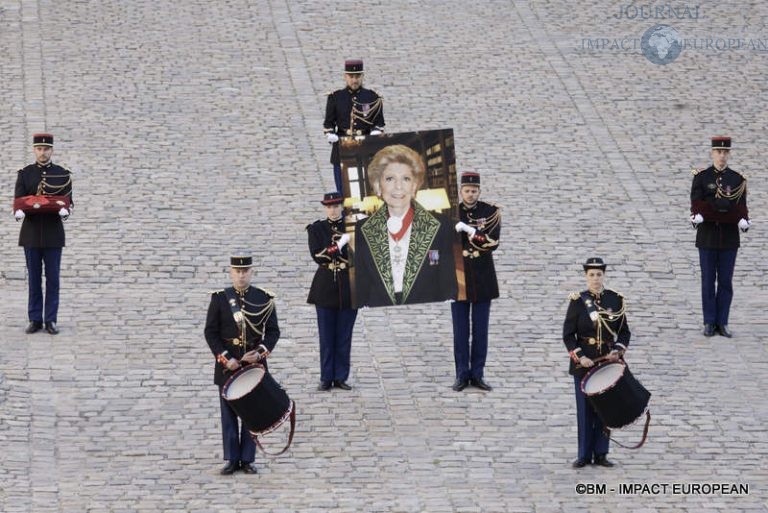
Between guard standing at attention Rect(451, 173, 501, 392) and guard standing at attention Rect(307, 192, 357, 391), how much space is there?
1.01 m

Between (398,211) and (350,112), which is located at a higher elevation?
(350,112)

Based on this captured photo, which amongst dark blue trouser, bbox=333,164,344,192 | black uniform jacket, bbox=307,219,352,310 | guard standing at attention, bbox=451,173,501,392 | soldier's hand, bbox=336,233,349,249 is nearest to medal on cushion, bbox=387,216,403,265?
soldier's hand, bbox=336,233,349,249

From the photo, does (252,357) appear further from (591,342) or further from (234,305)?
(591,342)

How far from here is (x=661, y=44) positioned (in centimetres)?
2689

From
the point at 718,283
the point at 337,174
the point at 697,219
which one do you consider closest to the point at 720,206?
the point at 697,219

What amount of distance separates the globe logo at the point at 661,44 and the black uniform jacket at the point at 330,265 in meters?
11.6

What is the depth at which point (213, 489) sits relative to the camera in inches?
545

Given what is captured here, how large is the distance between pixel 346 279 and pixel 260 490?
8.94 ft

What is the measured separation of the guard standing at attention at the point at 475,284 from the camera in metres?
15.9

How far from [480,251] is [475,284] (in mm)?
304

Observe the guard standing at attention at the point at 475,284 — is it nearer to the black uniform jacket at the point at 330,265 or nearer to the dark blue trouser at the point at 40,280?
the black uniform jacket at the point at 330,265

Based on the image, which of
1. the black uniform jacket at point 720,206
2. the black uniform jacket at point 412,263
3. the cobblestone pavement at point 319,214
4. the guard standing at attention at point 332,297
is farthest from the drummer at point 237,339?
the black uniform jacket at point 720,206

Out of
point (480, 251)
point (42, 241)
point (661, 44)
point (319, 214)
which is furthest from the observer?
point (661, 44)

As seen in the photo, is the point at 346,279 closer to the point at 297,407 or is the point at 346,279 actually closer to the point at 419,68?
the point at 297,407
